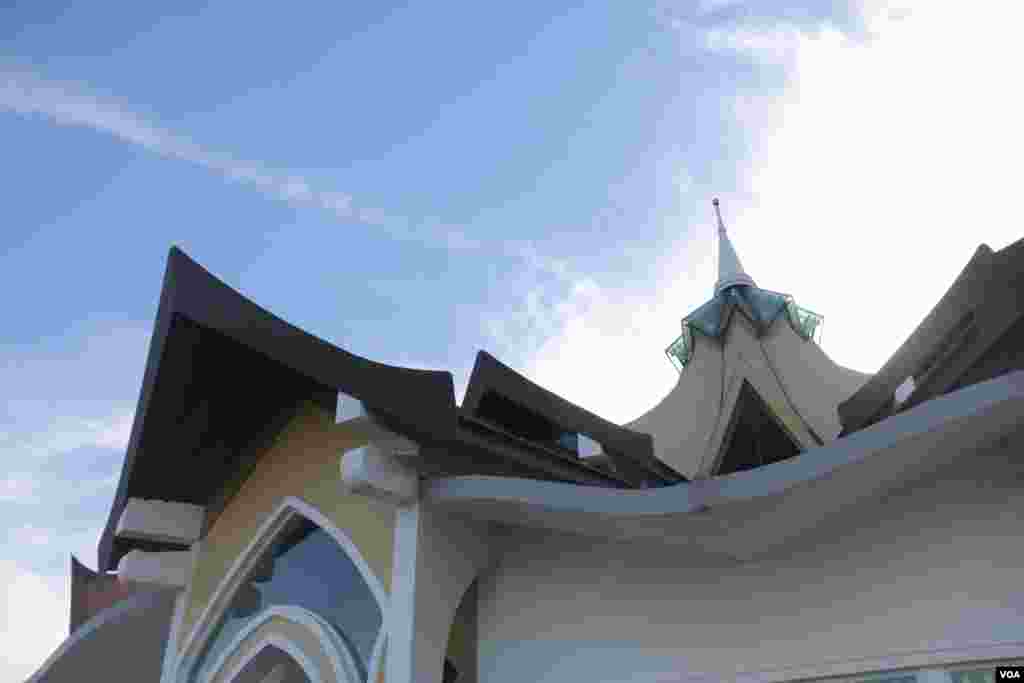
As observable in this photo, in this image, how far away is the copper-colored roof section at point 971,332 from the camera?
5199mm

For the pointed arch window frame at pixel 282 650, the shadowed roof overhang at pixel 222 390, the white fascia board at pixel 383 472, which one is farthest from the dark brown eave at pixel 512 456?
the pointed arch window frame at pixel 282 650

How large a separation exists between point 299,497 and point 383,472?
1.52 m

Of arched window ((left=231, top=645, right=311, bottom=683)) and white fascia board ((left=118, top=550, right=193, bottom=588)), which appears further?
white fascia board ((left=118, top=550, right=193, bottom=588))

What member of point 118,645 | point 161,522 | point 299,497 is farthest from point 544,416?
point 118,645

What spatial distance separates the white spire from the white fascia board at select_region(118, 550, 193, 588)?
40.4ft

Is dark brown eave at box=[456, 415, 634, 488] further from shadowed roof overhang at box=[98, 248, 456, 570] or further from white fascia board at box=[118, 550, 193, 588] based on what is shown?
white fascia board at box=[118, 550, 193, 588]

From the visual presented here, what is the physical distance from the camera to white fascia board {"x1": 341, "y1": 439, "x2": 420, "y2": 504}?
532 cm

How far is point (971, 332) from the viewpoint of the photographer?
19.0ft

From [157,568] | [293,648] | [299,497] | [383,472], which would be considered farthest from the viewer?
[157,568]

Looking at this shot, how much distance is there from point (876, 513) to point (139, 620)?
6.98m

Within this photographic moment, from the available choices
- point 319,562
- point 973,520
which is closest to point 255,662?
point 319,562

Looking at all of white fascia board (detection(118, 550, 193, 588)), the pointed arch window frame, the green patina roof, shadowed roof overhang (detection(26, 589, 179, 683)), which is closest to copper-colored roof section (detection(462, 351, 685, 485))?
the pointed arch window frame

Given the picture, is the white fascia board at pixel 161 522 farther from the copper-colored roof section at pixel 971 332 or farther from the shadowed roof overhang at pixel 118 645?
the copper-colored roof section at pixel 971 332

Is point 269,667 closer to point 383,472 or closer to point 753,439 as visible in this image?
point 383,472
